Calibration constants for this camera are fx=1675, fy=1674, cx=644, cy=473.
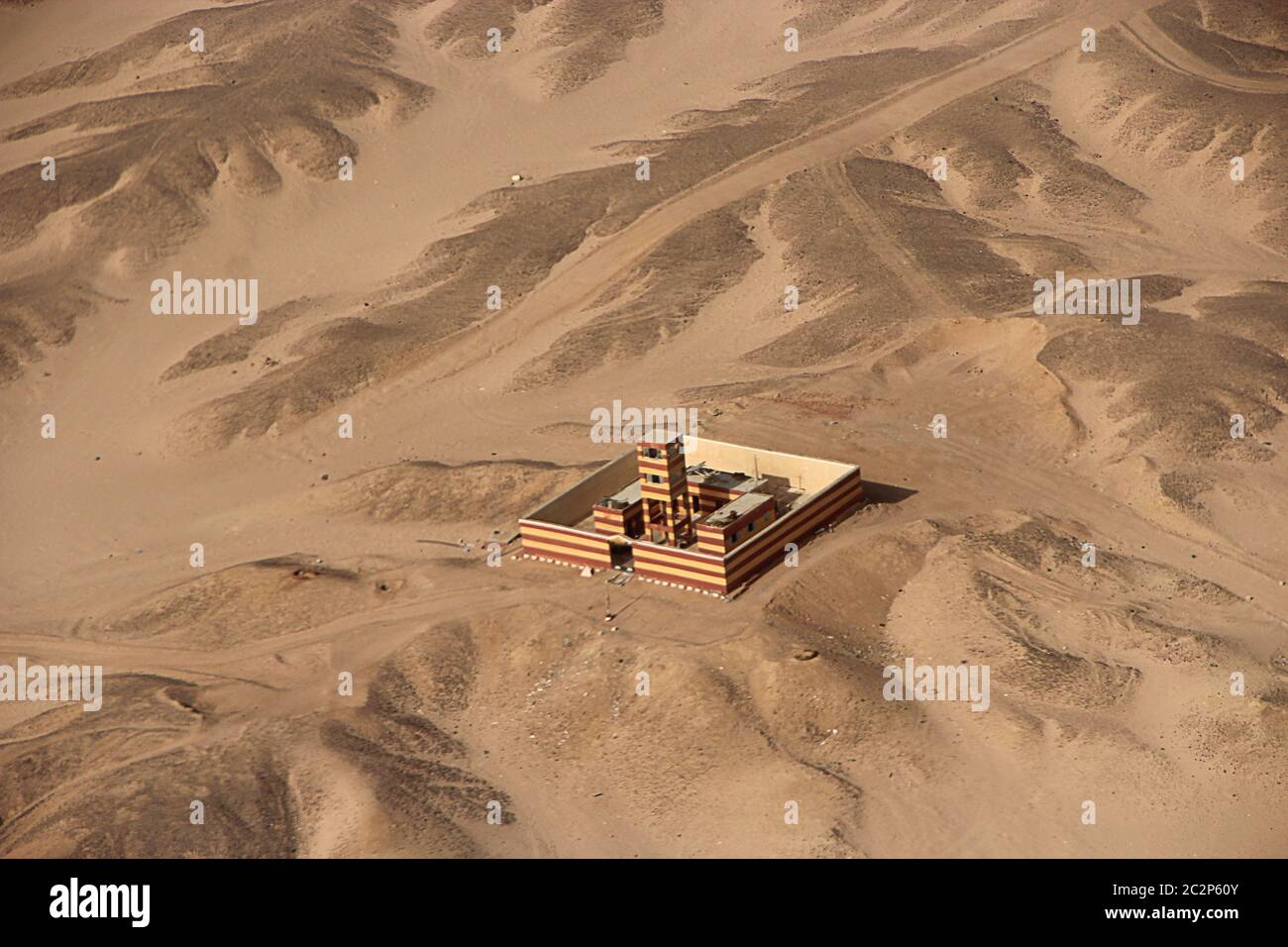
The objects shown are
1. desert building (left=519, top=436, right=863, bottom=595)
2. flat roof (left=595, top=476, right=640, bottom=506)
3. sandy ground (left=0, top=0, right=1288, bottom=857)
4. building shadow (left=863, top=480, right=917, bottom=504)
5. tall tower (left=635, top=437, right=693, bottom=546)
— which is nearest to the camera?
sandy ground (left=0, top=0, right=1288, bottom=857)

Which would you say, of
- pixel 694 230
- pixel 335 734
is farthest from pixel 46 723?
pixel 694 230

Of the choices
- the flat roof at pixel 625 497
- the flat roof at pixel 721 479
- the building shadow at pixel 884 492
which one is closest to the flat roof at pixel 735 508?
the flat roof at pixel 721 479

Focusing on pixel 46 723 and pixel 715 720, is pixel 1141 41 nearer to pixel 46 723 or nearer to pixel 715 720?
pixel 715 720

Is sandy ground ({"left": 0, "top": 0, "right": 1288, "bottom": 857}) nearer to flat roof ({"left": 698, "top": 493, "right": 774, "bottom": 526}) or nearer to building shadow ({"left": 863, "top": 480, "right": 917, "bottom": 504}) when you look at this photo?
building shadow ({"left": 863, "top": 480, "right": 917, "bottom": 504})

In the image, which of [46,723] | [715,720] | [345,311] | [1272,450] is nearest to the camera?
[715,720]

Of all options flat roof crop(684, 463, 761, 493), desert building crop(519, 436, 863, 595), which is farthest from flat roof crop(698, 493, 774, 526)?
flat roof crop(684, 463, 761, 493)

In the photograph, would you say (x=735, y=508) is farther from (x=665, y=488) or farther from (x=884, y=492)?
(x=884, y=492)

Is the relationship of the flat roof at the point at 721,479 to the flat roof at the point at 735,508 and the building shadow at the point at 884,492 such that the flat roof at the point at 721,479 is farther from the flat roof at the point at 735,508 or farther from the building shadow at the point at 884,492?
the building shadow at the point at 884,492

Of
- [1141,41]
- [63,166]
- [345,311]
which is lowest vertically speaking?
[345,311]

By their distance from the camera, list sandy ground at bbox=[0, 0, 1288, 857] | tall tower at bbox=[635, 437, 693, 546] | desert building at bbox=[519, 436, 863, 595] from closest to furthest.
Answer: sandy ground at bbox=[0, 0, 1288, 857] < desert building at bbox=[519, 436, 863, 595] < tall tower at bbox=[635, 437, 693, 546]
